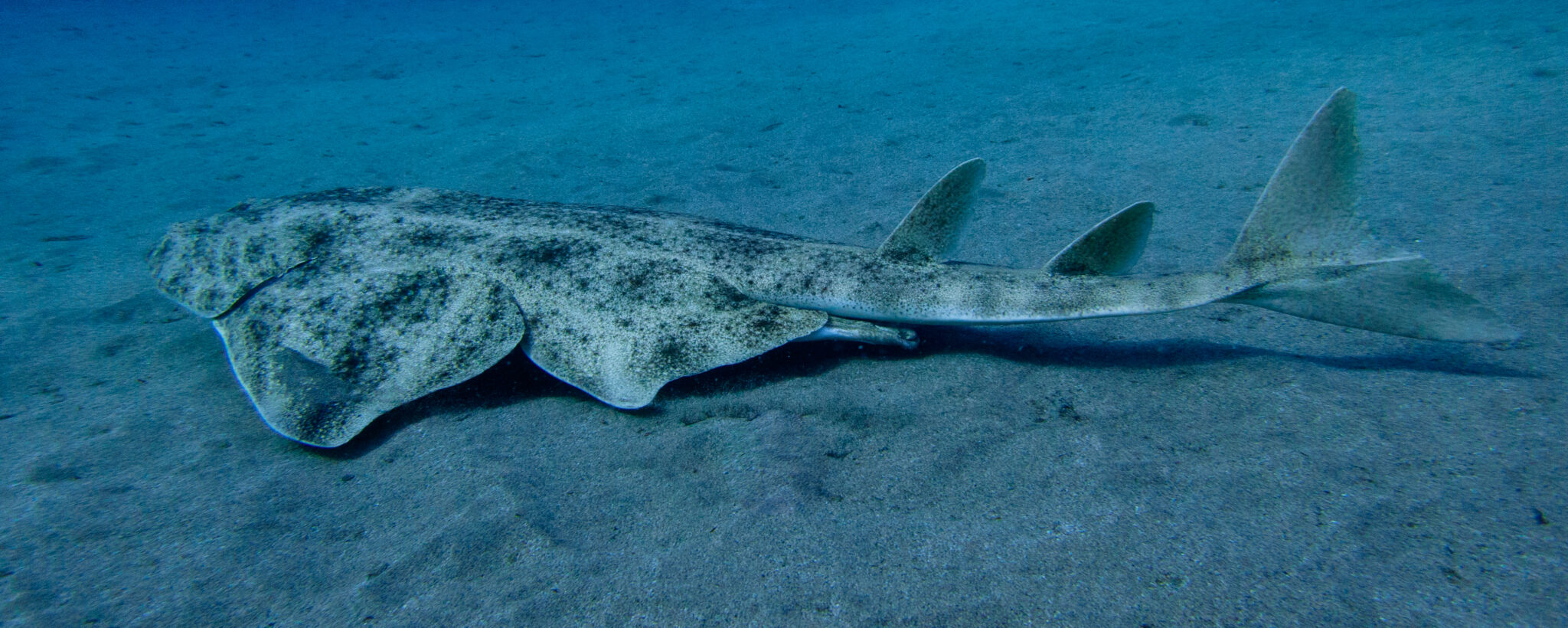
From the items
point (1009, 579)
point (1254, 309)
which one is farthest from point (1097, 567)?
point (1254, 309)

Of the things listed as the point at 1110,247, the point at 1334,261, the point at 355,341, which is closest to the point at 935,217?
the point at 1110,247

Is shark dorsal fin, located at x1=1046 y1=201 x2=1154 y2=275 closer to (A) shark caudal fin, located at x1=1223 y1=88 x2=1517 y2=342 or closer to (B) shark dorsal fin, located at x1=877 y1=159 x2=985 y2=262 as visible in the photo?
(A) shark caudal fin, located at x1=1223 y1=88 x2=1517 y2=342

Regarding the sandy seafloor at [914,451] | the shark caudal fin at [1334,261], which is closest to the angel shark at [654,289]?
the shark caudal fin at [1334,261]

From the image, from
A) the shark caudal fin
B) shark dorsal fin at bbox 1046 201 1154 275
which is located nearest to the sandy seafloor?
the shark caudal fin

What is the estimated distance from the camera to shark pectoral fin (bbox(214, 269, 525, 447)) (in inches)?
116

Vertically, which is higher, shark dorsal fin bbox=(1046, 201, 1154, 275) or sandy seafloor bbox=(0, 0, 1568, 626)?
shark dorsal fin bbox=(1046, 201, 1154, 275)

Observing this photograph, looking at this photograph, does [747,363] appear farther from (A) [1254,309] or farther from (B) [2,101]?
(B) [2,101]

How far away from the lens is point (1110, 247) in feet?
10.4

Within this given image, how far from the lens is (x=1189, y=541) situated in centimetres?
213

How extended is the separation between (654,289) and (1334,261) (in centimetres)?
353

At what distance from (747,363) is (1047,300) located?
1.71 metres

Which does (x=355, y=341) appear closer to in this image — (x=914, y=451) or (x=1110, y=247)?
(x=914, y=451)

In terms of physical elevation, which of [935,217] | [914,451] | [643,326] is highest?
[935,217]

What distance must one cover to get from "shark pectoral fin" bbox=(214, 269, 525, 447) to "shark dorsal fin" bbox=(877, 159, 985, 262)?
2.25m
